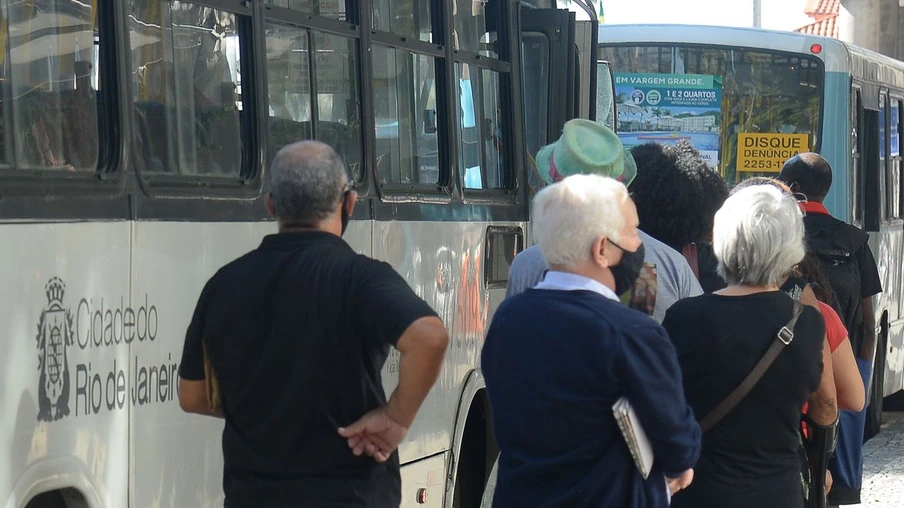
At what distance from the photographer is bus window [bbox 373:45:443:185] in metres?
5.74

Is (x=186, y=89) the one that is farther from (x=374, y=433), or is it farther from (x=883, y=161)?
(x=883, y=161)

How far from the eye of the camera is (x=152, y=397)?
4.08 metres

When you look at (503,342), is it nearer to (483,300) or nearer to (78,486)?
(78,486)

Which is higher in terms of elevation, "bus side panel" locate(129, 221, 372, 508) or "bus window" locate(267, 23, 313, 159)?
"bus window" locate(267, 23, 313, 159)

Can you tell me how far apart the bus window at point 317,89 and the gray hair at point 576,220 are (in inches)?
62.0

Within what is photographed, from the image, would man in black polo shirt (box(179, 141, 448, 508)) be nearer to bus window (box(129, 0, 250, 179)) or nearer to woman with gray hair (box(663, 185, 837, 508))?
bus window (box(129, 0, 250, 179))

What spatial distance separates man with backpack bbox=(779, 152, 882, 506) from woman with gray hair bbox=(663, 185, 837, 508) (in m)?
2.34

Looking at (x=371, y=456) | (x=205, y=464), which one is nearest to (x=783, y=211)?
(x=371, y=456)

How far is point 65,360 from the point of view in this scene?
3.67 meters

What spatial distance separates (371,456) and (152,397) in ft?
2.38

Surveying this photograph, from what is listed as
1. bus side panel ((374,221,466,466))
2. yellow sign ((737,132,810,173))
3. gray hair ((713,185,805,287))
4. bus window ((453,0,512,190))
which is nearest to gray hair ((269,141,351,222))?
gray hair ((713,185,805,287))

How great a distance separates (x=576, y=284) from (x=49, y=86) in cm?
140

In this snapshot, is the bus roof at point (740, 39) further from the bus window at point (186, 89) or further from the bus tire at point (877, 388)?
the bus window at point (186, 89)

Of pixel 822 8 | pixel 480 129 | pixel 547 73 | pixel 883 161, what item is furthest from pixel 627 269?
pixel 822 8
